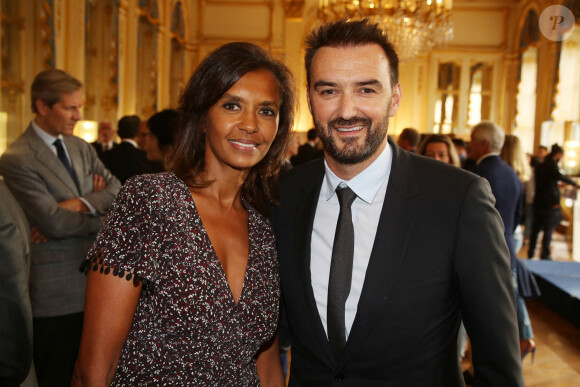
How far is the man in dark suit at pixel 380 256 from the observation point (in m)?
1.44

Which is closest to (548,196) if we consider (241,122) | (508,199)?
(508,199)

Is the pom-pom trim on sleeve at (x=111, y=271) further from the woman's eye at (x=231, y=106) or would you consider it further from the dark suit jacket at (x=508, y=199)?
the dark suit jacket at (x=508, y=199)

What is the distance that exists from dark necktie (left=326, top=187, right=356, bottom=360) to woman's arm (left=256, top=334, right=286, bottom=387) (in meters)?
0.35

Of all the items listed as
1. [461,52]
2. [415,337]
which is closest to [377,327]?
[415,337]

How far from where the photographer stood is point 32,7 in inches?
265

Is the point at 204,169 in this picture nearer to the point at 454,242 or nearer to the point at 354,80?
the point at 354,80

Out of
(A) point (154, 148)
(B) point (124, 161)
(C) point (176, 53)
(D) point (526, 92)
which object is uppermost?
(C) point (176, 53)

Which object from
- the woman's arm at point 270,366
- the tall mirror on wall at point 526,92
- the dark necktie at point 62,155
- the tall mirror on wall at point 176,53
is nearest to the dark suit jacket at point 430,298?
the woman's arm at point 270,366

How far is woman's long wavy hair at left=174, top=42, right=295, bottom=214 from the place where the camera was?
64.4 inches

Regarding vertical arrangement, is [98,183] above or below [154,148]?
below

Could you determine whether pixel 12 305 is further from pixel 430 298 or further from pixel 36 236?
pixel 36 236

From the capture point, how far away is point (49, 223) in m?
2.55

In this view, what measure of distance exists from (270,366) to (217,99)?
3.04 feet

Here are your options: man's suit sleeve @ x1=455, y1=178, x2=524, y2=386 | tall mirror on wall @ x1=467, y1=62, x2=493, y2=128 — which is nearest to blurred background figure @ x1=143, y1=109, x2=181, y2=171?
man's suit sleeve @ x1=455, y1=178, x2=524, y2=386
